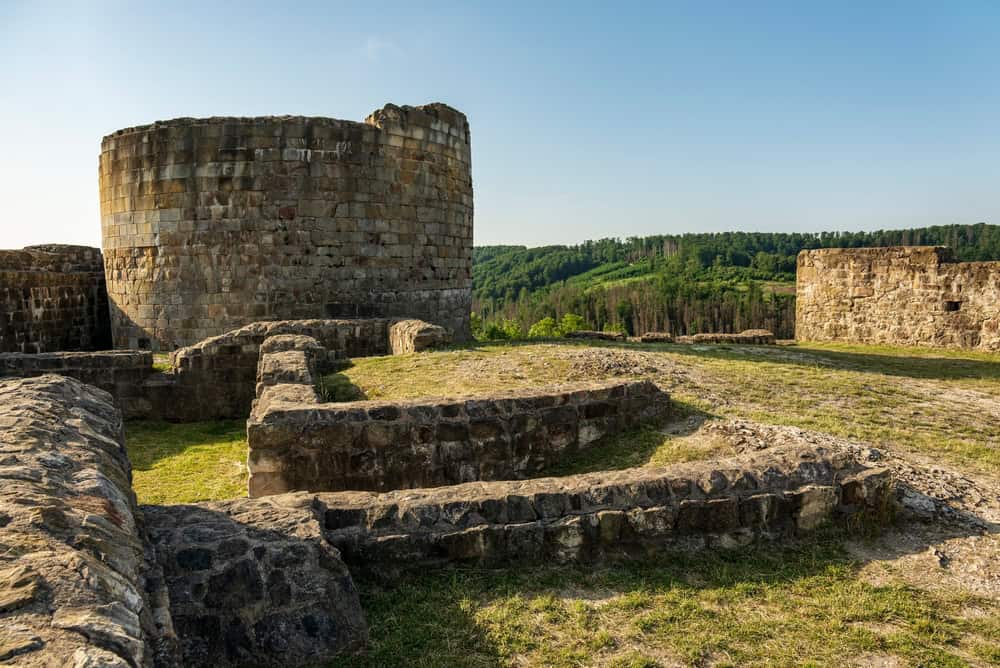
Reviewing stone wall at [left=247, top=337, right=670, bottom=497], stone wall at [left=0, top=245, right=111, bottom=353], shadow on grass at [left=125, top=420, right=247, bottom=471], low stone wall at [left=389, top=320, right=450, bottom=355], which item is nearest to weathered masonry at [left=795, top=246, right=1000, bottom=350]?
low stone wall at [left=389, top=320, right=450, bottom=355]

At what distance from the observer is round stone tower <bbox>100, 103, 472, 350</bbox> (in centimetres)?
1342

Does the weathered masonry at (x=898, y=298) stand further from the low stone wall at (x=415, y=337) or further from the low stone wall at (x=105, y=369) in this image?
the low stone wall at (x=105, y=369)

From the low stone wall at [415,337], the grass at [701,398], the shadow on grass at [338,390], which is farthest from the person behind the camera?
the low stone wall at [415,337]

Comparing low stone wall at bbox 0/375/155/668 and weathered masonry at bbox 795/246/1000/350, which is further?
weathered masonry at bbox 795/246/1000/350

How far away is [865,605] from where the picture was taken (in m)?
3.68

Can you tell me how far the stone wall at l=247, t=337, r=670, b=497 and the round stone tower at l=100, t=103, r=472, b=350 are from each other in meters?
7.51

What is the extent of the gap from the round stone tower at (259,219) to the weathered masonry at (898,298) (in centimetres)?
1145

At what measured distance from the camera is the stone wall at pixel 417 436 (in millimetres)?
5480

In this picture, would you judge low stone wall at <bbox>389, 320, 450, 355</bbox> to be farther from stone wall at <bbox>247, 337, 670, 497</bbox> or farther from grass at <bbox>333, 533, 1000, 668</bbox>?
grass at <bbox>333, 533, 1000, 668</bbox>

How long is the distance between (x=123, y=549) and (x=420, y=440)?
11.6ft

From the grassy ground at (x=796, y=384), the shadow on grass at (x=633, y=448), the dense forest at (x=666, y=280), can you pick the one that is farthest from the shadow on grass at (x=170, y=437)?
the dense forest at (x=666, y=280)

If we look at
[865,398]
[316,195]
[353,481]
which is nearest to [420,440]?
[353,481]

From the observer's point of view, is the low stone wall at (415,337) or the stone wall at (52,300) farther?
the stone wall at (52,300)

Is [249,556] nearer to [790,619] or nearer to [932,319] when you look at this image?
[790,619]
